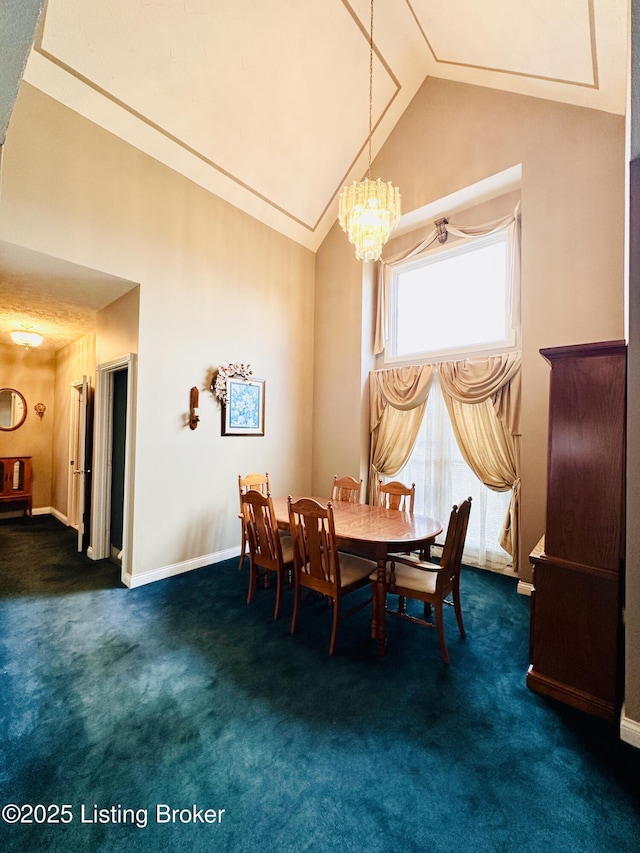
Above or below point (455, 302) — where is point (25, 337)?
below

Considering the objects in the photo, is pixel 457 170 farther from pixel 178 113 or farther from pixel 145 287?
pixel 145 287

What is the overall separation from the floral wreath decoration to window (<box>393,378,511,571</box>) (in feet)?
7.31

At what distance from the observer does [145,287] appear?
3.33 metres

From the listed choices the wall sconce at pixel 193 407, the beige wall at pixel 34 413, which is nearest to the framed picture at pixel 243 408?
the wall sconce at pixel 193 407

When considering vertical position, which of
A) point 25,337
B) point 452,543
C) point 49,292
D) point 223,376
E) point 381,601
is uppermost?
point 49,292

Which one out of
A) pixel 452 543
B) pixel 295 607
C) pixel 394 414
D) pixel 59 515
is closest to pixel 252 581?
pixel 295 607

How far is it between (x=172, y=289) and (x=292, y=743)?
3.61m

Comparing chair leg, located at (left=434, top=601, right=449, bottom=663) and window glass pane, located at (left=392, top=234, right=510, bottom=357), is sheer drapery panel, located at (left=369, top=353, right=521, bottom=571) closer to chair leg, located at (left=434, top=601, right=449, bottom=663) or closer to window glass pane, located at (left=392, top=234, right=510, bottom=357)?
window glass pane, located at (left=392, top=234, right=510, bottom=357)

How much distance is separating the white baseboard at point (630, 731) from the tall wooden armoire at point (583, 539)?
0.33ft

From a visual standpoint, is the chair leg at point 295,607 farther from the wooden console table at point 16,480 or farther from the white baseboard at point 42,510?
the white baseboard at point 42,510

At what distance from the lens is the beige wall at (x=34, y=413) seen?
573 centimetres

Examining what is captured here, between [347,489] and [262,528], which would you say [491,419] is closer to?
[347,489]

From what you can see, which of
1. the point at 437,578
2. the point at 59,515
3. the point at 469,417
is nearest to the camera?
the point at 437,578

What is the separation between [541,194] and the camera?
3.27 meters
